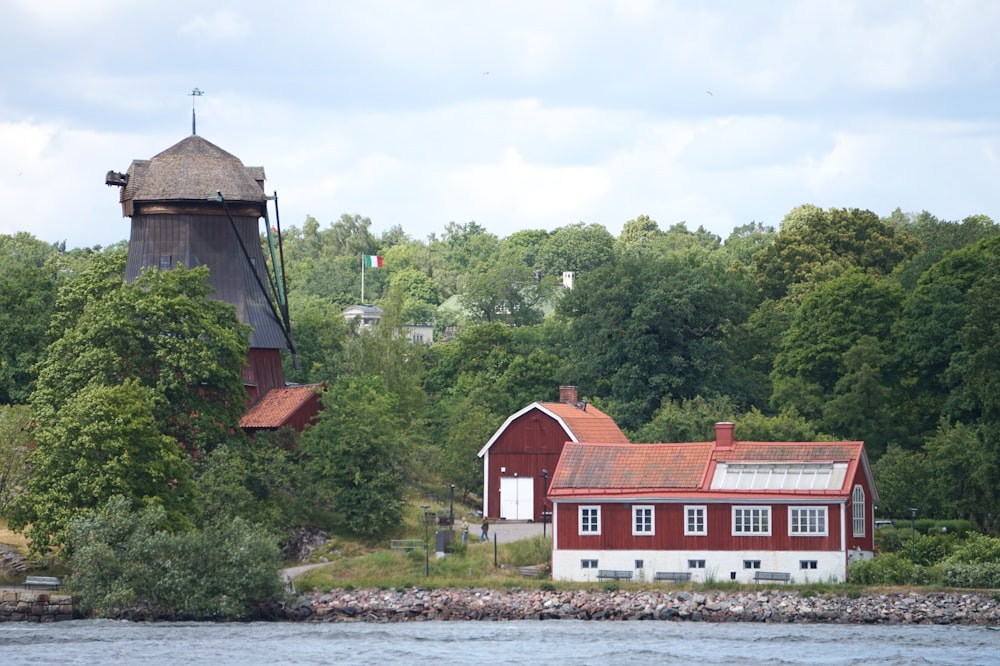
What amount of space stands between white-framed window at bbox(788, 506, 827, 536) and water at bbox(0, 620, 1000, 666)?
500cm

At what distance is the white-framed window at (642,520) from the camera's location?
6131 centimetres

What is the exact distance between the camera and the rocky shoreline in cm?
5594

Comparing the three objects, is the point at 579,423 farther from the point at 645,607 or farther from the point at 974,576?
the point at 974,576

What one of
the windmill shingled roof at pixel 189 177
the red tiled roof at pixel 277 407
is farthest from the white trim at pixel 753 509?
the windmill shingled roof at pixel 189 177

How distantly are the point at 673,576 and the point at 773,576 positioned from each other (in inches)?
122

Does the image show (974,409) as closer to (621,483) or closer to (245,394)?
(621,483)

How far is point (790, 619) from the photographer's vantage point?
56031 millimetres

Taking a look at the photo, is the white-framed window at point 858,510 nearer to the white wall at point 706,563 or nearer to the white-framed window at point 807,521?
the white-framed window at point 807,521

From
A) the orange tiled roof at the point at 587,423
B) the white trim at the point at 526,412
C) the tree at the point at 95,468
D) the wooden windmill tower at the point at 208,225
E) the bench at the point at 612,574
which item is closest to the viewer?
the tree at the point at 95,468

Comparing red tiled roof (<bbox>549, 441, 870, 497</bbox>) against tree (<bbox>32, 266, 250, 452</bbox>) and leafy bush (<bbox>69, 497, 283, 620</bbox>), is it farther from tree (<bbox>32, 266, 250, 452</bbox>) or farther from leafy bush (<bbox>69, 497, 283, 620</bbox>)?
tree (<bbox>32, 266, 250, 452</bbox>)

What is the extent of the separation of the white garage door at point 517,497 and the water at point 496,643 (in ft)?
54.3

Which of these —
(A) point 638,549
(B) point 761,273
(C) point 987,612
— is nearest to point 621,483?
(A) point 638,549

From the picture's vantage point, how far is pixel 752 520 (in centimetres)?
6025

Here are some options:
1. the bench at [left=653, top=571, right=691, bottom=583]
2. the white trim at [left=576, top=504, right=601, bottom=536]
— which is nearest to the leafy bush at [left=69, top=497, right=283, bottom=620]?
the white trim at [left=576, top=504, right=601, bottom=536]
